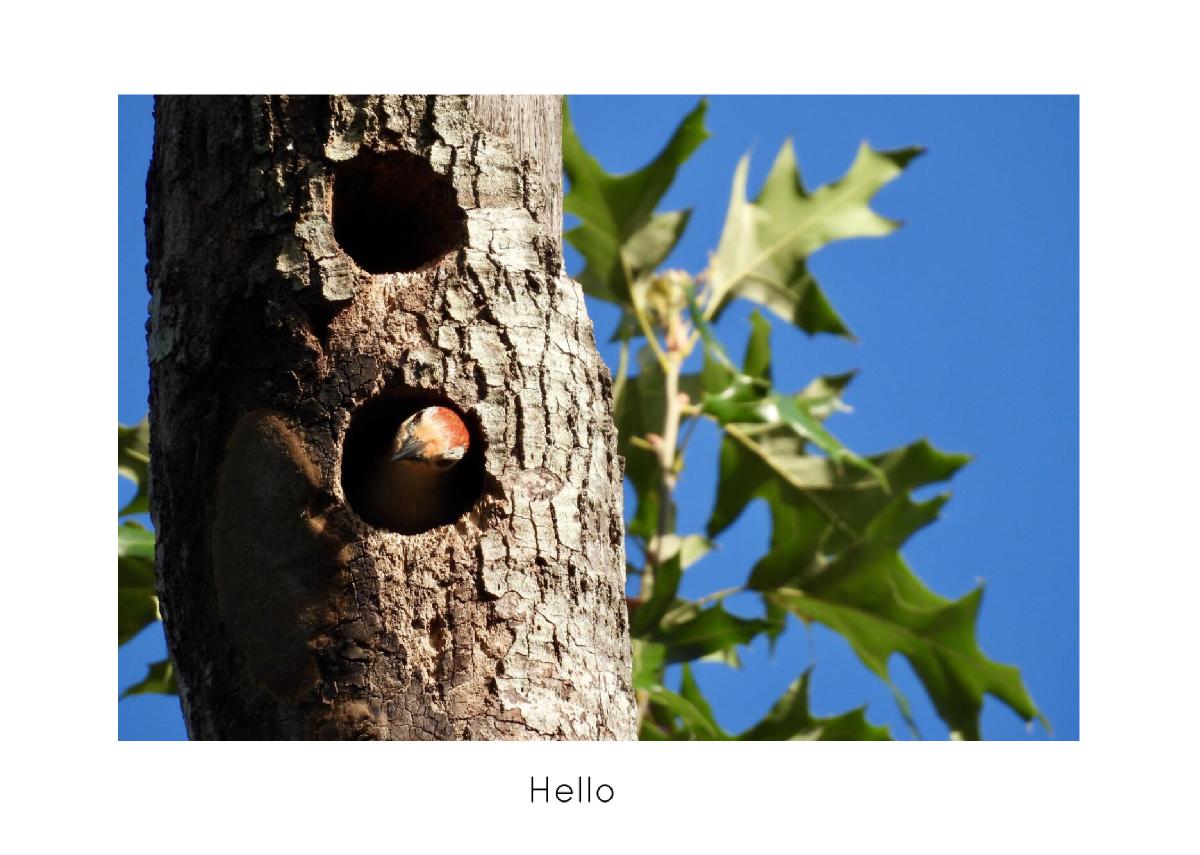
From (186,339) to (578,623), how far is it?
641mm

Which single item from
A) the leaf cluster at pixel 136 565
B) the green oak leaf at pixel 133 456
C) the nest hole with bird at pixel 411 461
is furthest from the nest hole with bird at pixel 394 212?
the green oak leaf at pixel 133 456

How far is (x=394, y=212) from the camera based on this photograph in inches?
76.4

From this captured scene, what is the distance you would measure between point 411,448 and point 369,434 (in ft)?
0.52

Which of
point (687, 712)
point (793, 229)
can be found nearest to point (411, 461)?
point (687, 712)

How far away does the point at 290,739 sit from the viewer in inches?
67.2

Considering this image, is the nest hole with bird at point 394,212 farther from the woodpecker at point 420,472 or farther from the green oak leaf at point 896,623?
the green oak leaf at point 896,623

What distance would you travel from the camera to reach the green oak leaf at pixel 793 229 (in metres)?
3.49

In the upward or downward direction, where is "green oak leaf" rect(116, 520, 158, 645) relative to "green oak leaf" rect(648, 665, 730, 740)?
A: upward

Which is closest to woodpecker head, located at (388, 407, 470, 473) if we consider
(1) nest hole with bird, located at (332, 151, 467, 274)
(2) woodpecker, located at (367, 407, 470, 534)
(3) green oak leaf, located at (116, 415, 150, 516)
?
(2) woodpecker, located at (367, 407, 470, 534)

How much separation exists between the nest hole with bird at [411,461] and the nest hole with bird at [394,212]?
0.22 meters

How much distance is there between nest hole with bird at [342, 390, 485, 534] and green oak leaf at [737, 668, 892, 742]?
142 cm

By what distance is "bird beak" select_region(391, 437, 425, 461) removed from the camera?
1733 millimetres

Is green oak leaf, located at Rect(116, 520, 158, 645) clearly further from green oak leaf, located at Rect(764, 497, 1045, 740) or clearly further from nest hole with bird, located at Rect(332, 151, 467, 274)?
green oak leaf, located at Rect(764, 497, 1045, 740)
